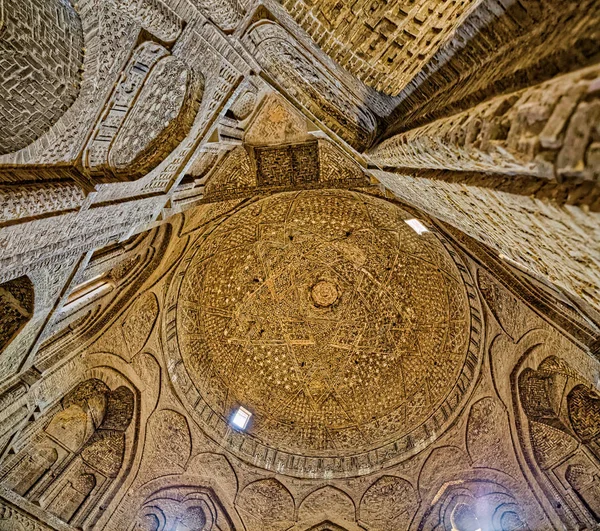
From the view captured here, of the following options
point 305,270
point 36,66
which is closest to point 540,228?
point 36,66

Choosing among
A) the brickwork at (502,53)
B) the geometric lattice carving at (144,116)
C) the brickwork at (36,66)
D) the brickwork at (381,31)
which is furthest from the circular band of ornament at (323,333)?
the brickwork at (36,66)

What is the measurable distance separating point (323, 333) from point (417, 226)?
2.71 meters

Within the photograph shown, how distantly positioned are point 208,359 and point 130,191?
4.17m

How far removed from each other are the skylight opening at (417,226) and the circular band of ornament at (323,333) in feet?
0.38

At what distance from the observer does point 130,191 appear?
142 inches

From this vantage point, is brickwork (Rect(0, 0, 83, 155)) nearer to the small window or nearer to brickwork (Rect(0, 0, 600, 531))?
brickwork (Rect(0, 0, 600, 531))

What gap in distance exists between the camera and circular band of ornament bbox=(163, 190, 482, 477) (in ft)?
22.0

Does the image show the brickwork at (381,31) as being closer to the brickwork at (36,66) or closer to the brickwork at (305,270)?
the brickwork at (305,270)

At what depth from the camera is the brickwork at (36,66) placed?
2141 millimetres

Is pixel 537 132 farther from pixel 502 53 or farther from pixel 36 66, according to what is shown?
pixel 36 66

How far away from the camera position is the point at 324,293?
779cm

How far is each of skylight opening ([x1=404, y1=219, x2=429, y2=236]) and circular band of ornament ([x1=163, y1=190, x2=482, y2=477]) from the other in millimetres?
114

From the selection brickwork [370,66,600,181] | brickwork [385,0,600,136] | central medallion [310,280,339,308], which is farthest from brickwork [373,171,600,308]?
central medallion [310,280,339,308]

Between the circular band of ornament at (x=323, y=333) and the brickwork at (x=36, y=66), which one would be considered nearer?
the brickwork at (x=36, y=66)
